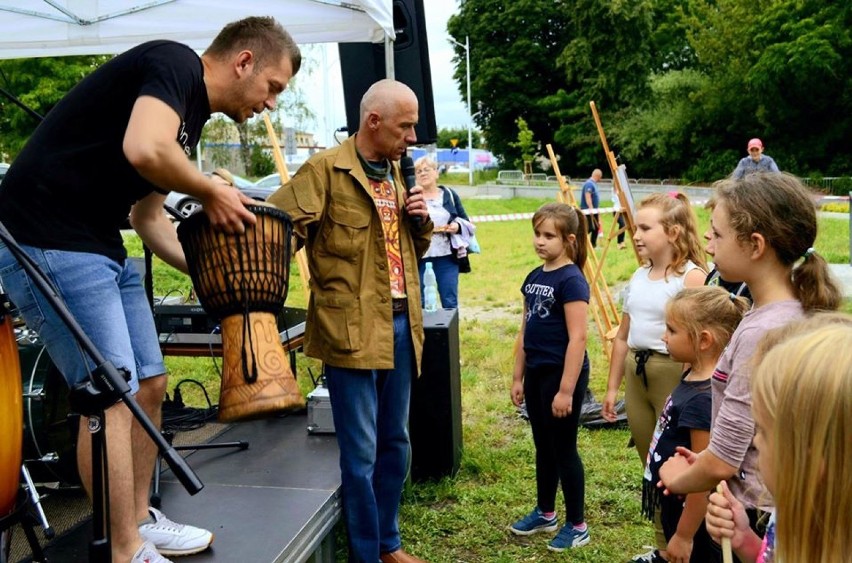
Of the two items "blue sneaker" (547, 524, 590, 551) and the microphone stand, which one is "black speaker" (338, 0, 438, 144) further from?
the microphone stand

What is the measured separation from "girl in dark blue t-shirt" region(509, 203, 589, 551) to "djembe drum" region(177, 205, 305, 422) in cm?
143

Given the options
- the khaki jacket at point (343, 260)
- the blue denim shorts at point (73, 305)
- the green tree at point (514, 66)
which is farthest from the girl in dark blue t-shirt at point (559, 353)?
the green tree at point (514, 66)

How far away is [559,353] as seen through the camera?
3.57 metres

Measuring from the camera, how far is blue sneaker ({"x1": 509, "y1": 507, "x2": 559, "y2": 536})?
12.6 ft

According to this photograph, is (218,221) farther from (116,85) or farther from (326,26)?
(326,26)

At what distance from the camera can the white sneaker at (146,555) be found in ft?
7.76

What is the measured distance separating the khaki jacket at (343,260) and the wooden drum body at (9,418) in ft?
3.63

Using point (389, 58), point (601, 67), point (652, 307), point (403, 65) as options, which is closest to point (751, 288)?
point (652, 307)

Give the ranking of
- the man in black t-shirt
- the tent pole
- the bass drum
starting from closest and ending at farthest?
1. the man in black t-shirt
2. the bass drum
3. the tent pole

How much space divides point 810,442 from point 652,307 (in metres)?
2.08

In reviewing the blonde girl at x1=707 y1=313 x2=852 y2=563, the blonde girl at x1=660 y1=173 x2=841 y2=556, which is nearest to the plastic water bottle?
the blonde girl at x1=660 y1=173 x2=841 y2=556

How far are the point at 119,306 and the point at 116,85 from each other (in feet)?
2.17

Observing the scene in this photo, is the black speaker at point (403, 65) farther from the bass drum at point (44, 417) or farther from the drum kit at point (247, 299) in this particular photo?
the bass drum at point (44, 417)

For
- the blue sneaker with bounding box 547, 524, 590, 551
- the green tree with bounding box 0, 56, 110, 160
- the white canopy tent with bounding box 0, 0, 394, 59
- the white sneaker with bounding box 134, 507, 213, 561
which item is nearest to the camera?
the white sneaker with bounding box 134, 507, 213, 561
